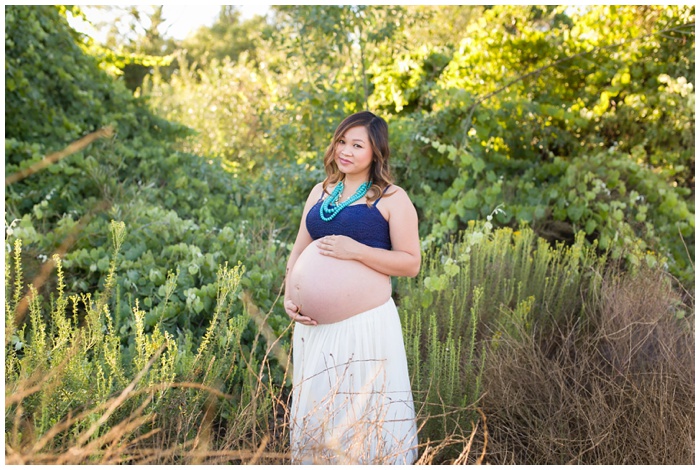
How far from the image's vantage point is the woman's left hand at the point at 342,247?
254 cm

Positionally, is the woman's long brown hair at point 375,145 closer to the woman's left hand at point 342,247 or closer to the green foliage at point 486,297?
the woman's left hand at point 342,247

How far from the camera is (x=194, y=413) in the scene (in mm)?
2691

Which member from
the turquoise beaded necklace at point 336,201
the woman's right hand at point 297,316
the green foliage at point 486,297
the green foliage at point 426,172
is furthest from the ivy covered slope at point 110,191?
the turquoise beaded necklace at point 336,201

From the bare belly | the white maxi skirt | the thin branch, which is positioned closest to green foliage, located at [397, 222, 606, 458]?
the white maxi skirt

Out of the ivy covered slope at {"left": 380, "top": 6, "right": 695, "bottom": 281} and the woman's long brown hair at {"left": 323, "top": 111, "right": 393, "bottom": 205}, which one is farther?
the ivy covered slope at {"left": 380, "top": 6, "right": 695, "bottom": 281}

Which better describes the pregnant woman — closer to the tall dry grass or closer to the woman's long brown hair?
the woman's long brown hair

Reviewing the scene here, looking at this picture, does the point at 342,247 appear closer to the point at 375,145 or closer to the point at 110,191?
the point at 375,145

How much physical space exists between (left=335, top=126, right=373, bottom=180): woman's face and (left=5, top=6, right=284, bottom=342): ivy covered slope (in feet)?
4.79

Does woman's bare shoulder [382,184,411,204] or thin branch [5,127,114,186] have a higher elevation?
thin branch [5,127,114,186]

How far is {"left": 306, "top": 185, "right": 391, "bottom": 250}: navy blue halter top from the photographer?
2.58m

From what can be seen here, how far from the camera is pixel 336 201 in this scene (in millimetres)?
2664

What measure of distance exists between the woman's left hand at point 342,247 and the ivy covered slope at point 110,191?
1370 millimetres

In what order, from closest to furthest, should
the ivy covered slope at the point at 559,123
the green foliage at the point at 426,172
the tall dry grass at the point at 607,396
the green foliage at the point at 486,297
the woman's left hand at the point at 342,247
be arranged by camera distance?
the woman's left hand at the point at 342,247
the tall dry grass at the point at 607,396
the green foliage at the point at 486,297
the green foliage at the point at 426,172
the ivy covered slope at the point at 559,123

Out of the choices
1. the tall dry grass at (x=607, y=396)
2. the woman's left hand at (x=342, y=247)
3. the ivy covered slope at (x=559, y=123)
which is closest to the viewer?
the woman's left hand at (x=342, y=247)
